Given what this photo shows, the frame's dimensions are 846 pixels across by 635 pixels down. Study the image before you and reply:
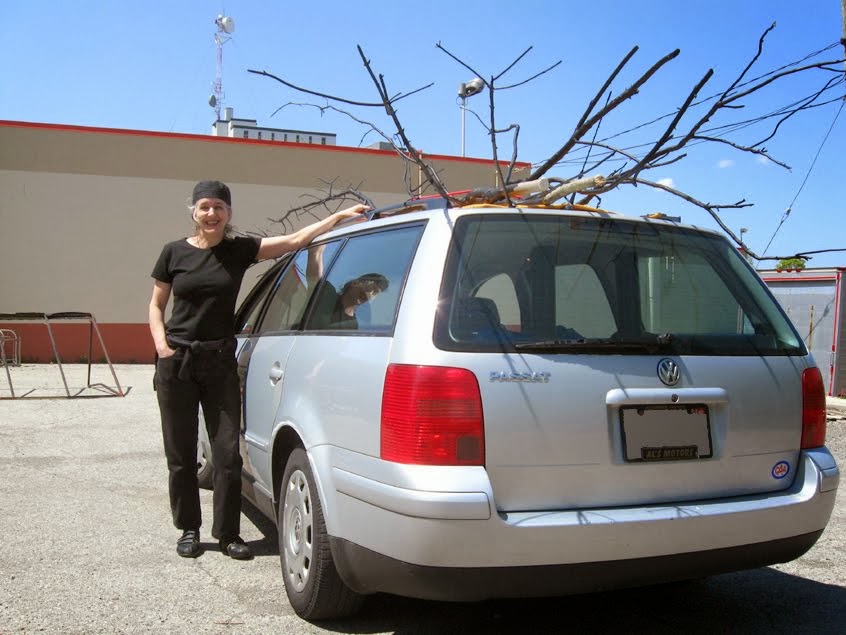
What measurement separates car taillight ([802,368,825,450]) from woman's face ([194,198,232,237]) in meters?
2.93

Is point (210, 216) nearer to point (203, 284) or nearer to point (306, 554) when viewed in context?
point (203, 284)

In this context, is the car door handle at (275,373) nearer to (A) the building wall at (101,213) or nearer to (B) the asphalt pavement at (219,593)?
(B) the asphalt pavement at (219,593)

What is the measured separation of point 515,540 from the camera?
2.71 metres

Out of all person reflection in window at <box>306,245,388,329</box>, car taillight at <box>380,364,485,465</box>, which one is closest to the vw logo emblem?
car taillight at <box>380,364,485,465</box>

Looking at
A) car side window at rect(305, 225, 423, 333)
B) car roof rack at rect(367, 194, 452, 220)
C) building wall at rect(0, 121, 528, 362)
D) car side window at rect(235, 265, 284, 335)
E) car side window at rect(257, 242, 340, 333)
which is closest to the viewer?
car side window at rect(305, 225, 423, 333)

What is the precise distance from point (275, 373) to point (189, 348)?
24.1 inches

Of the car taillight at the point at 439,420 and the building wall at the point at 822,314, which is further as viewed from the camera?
the building wall at the point at 822,314

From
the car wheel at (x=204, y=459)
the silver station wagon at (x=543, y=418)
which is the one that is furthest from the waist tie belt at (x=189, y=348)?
the car wheel at (x=204, y=459)

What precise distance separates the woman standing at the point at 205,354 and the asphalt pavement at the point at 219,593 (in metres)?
0.26

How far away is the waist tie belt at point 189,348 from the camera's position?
433 centimetres

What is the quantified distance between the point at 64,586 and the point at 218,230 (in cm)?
191

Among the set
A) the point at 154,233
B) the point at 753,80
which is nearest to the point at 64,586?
the point at 753,80

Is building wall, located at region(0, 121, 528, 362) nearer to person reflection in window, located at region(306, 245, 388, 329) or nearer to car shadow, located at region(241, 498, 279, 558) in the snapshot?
car shadow, located at region(241, 498, 279, 558)

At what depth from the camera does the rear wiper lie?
290cm
